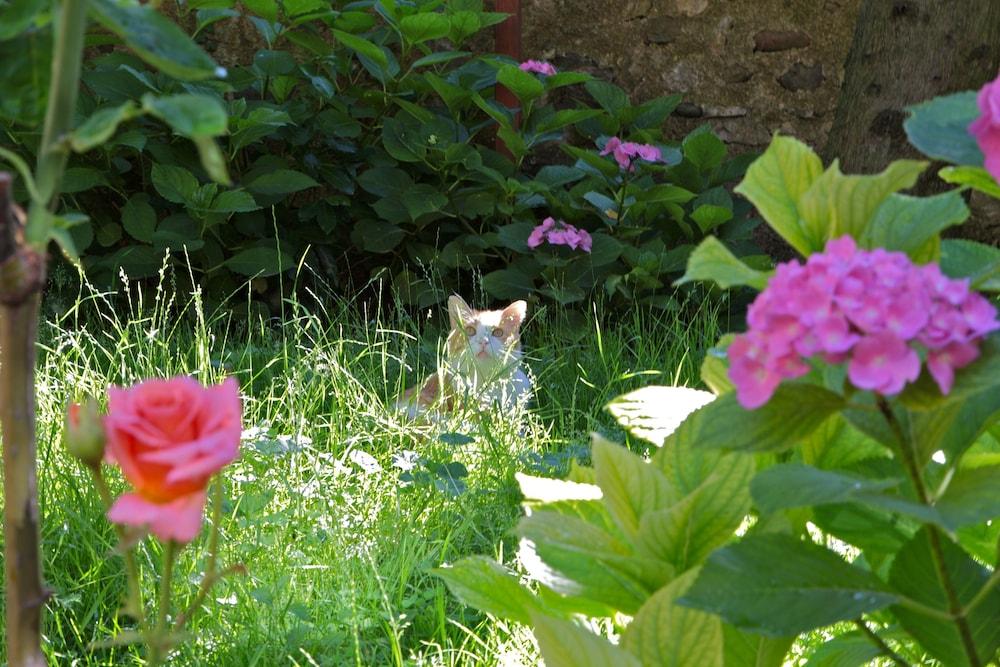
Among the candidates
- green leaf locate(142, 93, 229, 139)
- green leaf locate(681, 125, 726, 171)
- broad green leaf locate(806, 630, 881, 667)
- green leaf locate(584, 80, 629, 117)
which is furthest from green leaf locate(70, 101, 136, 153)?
green leaf locate(584, 80, 629, 117)

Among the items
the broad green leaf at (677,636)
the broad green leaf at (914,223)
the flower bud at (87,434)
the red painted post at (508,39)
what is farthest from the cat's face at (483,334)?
the flower bud at (87,434)

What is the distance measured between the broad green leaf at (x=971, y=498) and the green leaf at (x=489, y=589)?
1.34ft

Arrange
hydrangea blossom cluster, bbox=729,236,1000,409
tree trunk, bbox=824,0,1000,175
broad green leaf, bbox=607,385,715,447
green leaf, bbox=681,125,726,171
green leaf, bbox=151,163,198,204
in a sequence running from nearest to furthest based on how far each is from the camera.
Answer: hydrangea blossom cluster, bbox=729,236,1000,409, broad green leaf, bbox=607,385,715,447, tree trunk, bbox=824,0,1000,175, green leaf, bbox=151,163,198,204, green leaf, bbox=681,125,726,171

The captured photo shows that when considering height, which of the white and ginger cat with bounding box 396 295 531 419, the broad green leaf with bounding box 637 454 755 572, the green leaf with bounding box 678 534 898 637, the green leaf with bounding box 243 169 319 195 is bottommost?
the green leaf with bounding box 243 169 319 195

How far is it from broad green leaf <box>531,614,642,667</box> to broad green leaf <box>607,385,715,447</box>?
0.27 m

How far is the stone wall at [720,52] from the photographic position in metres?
4.52

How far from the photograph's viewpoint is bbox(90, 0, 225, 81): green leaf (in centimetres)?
52

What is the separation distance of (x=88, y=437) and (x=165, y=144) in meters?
3.47

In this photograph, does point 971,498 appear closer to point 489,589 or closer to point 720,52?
point 489,589

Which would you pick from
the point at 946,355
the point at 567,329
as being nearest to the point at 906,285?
the point at 946,355

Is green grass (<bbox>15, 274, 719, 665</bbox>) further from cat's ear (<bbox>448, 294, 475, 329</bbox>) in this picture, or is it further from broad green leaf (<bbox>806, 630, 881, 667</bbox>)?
broad green leaf (<bbox>806, 630, 881, 667</bbox>)

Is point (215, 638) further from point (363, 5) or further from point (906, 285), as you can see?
point (363, 5)

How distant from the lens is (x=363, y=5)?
396 centimetres

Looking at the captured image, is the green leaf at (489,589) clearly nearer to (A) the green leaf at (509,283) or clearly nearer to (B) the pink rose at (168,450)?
(B) the pink rose at (168,450)
